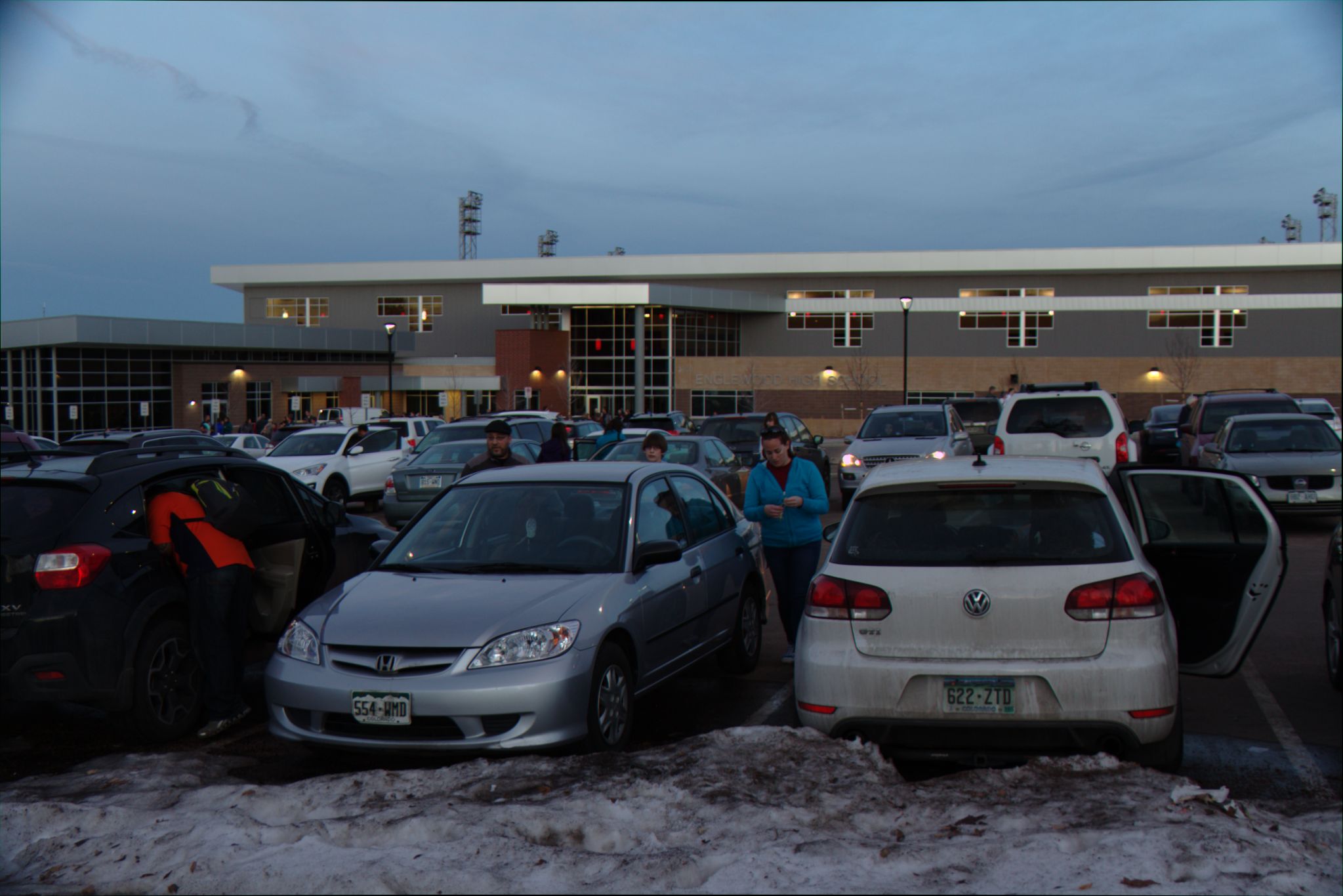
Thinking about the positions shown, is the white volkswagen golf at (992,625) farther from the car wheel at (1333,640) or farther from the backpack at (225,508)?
the backpack at (225,508)

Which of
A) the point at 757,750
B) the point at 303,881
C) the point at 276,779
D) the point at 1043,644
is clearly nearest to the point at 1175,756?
the point at 1043,644

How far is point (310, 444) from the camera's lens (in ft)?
75.7

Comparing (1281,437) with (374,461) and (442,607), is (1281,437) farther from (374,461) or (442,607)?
(374,461)

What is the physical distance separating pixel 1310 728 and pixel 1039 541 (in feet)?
8.89

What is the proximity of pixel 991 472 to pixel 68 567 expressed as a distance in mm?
5035

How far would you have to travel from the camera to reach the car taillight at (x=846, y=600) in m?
5.39

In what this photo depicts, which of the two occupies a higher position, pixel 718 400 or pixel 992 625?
pixel 718 400

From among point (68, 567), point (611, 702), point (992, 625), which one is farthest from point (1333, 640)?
point (68, 567)

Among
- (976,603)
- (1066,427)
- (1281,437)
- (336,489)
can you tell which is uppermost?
(1066,427)

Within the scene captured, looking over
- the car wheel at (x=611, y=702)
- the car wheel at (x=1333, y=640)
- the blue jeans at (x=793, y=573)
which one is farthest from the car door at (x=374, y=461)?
the car wheel at (x=1333, y=640)

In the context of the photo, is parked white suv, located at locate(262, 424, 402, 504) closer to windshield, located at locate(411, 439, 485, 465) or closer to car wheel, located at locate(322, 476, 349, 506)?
car wheel, located at locate(322, 476, 349, 506)

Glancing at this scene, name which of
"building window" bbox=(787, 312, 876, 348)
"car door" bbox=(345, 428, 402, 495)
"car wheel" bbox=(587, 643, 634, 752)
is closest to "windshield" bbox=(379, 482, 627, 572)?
"car wheel" bbox=(587, 643, 634, 752)

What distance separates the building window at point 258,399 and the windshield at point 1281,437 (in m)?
55.1

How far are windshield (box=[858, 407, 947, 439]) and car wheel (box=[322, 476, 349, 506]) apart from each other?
9936mm
